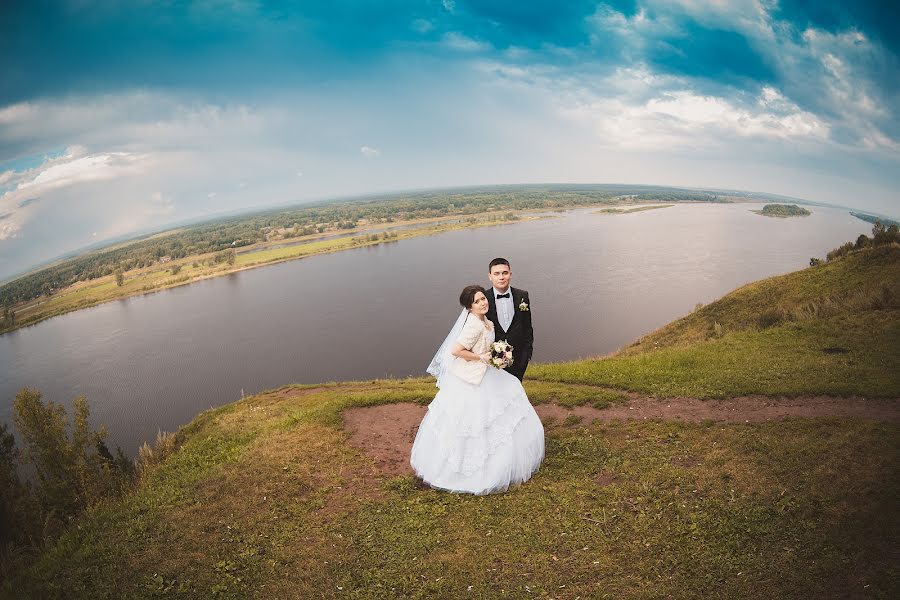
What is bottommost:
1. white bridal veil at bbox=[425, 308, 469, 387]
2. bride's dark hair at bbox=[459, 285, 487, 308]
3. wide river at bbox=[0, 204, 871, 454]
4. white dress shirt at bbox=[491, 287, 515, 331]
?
wide river at bbox=[0, 204, 871, 454]

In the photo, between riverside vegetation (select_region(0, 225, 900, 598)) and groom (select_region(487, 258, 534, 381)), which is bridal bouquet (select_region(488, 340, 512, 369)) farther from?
riverside vegetation (select_region(0, 225, 900, 598))

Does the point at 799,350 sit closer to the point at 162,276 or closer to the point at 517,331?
the point at 517,331

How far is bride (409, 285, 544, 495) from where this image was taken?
7.45 m

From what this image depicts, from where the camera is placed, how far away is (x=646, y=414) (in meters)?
10.8

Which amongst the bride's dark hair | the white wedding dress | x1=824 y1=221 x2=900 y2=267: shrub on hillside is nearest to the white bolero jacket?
the white wedding dress

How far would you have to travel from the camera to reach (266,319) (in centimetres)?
5503

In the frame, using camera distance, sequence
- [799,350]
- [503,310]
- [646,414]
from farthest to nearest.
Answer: [799,350]
[646,414]
[503,310]

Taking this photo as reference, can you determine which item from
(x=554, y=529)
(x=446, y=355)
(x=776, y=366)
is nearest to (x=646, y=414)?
(x=776, y=366)

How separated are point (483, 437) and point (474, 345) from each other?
5.62 ft

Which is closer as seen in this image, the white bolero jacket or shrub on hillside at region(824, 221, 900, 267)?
the white bolero jacket

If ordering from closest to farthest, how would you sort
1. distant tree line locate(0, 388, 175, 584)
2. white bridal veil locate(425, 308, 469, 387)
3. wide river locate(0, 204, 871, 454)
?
white bridal veil locate(425, 308, 469, 387) → distant tree line locate(0, 388, 175, 584) → wide river locate(0, 204, 871, 454)

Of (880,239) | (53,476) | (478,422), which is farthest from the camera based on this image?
(880,239)

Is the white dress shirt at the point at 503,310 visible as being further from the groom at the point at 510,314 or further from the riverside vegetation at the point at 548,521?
the riverside vegetation at the point at 548,521

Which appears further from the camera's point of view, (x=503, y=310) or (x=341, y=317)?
(x=341, y=317)
